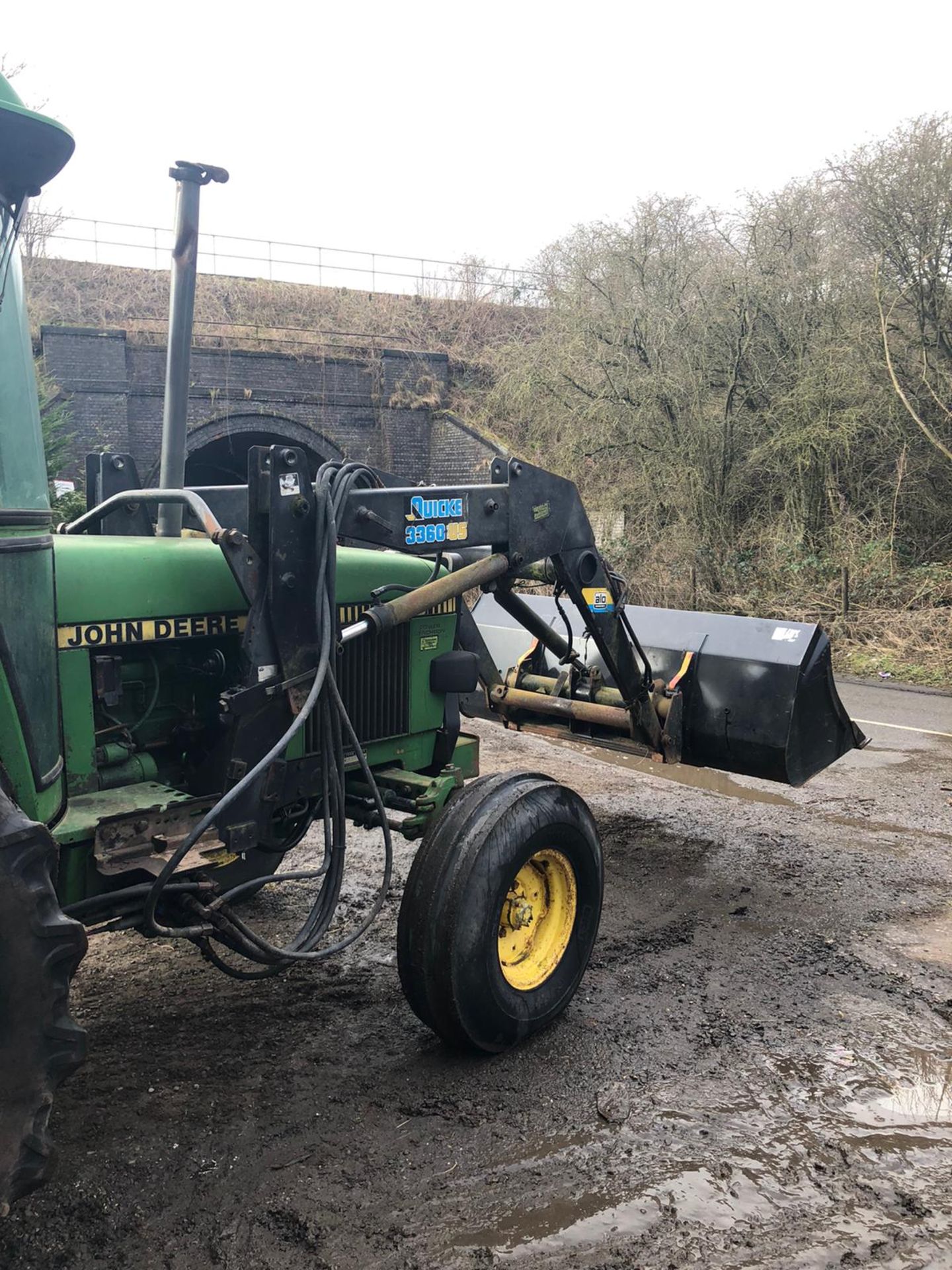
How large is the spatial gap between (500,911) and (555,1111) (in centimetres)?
65

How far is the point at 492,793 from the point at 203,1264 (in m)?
1.65

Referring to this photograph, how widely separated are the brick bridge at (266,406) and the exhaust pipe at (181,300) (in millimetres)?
13696

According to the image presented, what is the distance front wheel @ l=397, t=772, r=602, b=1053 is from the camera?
3.42m

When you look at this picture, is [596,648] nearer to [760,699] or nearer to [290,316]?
[760,699]

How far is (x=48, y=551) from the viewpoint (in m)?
2.74

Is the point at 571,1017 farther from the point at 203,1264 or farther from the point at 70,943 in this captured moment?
the point at 70,943

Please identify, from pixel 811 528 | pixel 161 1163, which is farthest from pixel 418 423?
pixel 161 1163

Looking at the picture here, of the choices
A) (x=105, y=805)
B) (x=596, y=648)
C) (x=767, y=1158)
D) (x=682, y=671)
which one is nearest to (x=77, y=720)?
(x=105, y=805)

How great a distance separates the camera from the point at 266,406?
63.5 ft

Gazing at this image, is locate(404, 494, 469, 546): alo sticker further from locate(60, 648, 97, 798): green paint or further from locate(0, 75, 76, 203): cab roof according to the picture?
locate(0, 75, 76, 203): cab roof

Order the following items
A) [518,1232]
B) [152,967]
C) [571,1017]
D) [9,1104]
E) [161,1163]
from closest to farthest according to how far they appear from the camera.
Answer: [9,1104] → [518,1232] → [161,1163] → [571,1017] → [152,967]

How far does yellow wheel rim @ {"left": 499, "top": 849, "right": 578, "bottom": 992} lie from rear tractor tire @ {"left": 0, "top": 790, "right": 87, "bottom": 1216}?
1.71 meters

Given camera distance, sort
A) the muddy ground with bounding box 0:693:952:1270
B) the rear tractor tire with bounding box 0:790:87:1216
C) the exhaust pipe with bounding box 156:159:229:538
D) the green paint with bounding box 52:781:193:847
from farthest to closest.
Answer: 1. the exhaust pipe with bounding box 156:159:229:538
2. the green paint with bounding box 52:781:193:847
3. the muddy ground with bounding box 0:693:952:1270
4. the rear tractor tire with bounding box 0:790:87:1216

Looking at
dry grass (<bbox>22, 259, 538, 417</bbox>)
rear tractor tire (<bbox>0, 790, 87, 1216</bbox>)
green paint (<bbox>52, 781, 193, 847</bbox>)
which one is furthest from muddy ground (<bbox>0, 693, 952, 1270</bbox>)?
dry grass (<bbox>22, 259, 538, 417</bbox>)
